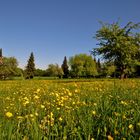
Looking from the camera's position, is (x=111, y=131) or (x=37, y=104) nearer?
(x=111, y=131)

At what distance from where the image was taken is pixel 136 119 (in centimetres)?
478

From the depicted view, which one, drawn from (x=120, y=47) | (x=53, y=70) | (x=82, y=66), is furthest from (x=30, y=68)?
(x=120, y=47)

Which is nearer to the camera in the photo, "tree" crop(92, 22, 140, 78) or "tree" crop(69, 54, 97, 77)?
"tree" crop(92, 22, 140, 78)

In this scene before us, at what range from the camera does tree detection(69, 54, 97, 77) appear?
144375 millimetres

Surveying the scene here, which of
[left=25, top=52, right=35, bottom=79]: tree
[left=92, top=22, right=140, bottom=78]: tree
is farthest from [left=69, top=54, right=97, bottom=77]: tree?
[left=92, top=22, right=140, bottom=78]: tree

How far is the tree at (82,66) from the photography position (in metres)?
144

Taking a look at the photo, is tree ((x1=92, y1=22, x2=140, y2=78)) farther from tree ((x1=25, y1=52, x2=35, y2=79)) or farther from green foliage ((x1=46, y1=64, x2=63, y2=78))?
green foliage ((x1=46, y1=64, x2=63, y2=78))

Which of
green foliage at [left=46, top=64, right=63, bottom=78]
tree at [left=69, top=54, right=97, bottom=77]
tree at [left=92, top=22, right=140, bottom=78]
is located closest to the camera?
tree at [left=92, top=22, right=140, bottom=78]

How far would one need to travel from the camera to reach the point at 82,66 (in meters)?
146

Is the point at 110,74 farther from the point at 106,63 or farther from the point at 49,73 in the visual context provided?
the point at 106,63

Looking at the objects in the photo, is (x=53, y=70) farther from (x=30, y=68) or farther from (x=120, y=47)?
(x=120, y=47)

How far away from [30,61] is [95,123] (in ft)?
451

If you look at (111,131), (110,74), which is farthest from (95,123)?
(110,74)

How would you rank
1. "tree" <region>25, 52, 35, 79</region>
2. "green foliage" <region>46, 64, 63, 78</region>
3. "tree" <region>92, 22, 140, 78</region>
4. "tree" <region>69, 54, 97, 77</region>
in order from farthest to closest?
1. "green foliage" <region>46, 64, 63, 78</region>
2. "tree" <region>69, 54, 97, 77</region>
3. "tree" <region>25, 52, 35, 79</region>
4. "tree" <region>92, 22, 140, 78</region>
